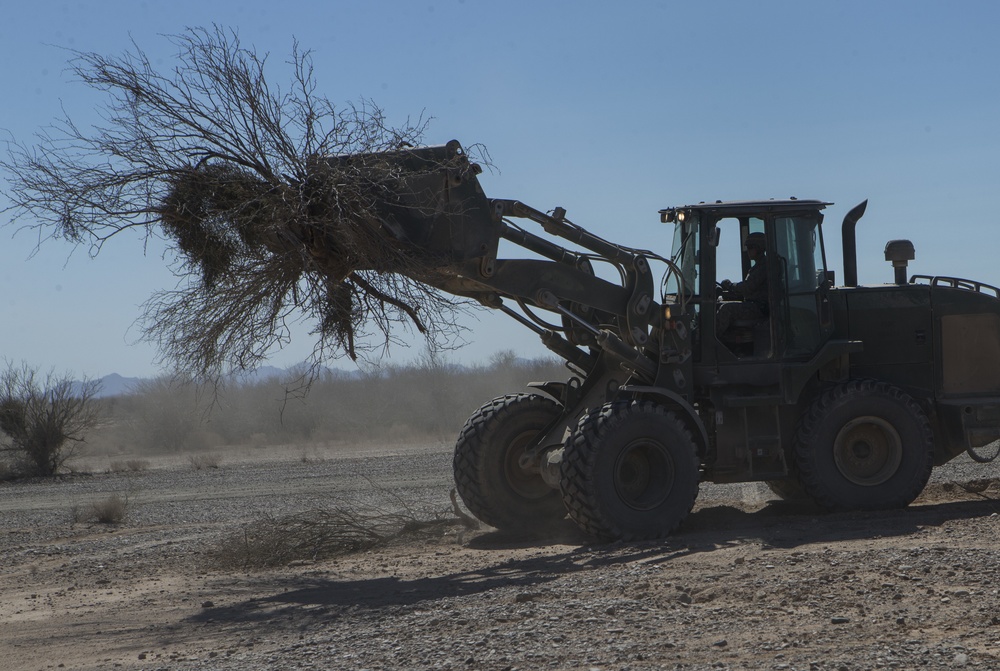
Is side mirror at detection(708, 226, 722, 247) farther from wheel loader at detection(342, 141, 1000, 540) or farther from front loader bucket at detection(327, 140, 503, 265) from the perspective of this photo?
front loader bucket at detection(327, 140, 503, 265)

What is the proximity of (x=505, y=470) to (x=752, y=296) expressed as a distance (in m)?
3.26

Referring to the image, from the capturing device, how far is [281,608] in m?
8.62

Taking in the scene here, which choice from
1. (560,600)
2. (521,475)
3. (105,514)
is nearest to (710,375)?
(521,475)

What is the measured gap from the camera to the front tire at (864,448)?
1134 centimetres

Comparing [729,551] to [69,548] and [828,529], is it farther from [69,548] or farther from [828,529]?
[69,548]

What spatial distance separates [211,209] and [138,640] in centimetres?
350

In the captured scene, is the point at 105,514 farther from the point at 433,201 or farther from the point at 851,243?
the point at 851,243

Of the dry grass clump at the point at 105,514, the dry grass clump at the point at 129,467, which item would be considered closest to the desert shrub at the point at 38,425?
the dry grass clump at the point at 129,467

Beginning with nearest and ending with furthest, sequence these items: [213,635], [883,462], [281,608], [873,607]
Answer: [873,607] → [213,635] → [281,608] → [883,462]

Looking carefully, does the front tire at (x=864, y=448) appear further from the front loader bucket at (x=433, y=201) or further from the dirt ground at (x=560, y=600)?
the front loader bucket at (x=433, y=201)

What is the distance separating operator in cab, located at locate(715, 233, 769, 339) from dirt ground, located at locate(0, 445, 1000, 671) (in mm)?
2151

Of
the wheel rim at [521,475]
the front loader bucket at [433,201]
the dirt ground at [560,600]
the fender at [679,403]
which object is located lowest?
the dirt ground at [560,600]

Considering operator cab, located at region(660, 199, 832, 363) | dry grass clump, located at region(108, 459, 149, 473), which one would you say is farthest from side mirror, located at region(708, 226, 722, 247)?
dry grass clump, located at region(108, 459, 149, 473)

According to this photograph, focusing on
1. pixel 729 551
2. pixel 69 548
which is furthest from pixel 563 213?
pixel 69 548
